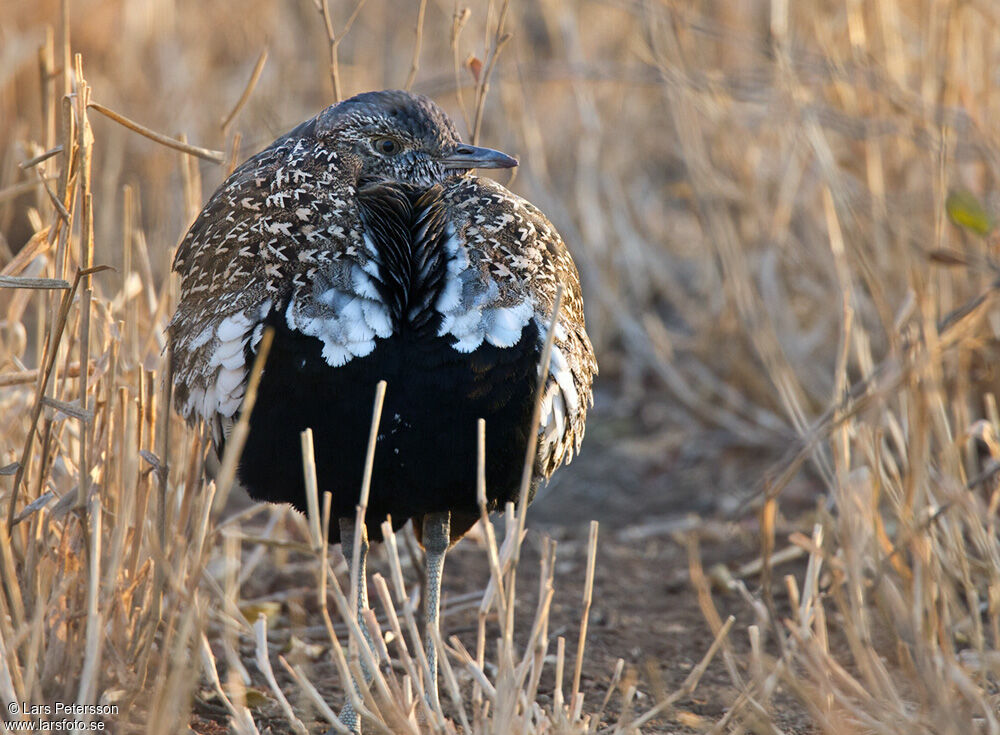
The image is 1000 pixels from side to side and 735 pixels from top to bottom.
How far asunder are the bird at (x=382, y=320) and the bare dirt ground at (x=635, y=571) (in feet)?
1.19

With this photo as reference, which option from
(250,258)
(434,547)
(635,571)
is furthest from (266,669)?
(635,571)

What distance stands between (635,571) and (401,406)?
78.8 inches

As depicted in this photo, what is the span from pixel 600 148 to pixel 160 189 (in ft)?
7.38

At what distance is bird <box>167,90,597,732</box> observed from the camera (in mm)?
2717

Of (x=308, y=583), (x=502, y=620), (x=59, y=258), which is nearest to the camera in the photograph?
(x=502, y=620)

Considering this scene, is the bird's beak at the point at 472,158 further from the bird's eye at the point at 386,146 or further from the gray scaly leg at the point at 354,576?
the gray scaly leg at the point at 354,576

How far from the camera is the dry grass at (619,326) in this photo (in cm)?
236

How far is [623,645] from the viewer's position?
3.73 meters

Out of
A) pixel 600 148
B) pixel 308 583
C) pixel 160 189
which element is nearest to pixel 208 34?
pixel 160 189

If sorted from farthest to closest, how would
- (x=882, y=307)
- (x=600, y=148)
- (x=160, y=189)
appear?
1. (x=600, y=148)
2. (x=160, y=189)
3. (x=882, y=307)

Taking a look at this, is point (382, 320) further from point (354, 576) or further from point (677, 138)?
point (677, 138)

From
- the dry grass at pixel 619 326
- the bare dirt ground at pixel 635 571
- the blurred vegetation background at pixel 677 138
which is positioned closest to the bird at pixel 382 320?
the dry grass at pixel 619 326

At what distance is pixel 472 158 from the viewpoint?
3.09 meters

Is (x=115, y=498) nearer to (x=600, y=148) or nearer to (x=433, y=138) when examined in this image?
(x=433, y=138)
